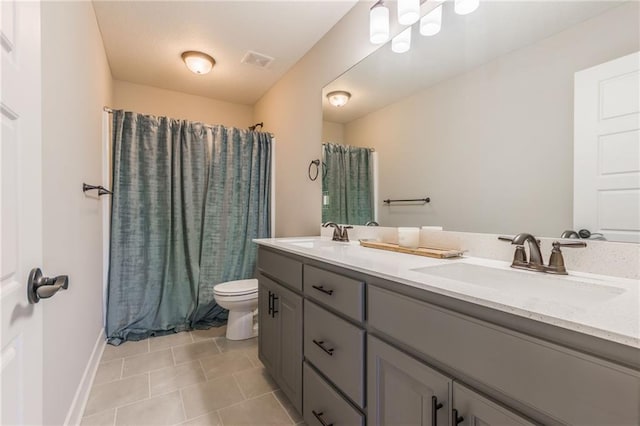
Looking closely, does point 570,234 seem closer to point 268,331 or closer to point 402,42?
point 402,42

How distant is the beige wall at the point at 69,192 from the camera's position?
108cm

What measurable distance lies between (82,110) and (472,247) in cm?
216

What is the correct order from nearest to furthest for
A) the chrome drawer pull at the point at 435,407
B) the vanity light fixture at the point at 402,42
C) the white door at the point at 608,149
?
the chrome drawer pull at the point at 435,407, the white door at the point at 608,149, the vanity light fixture at the point at 402,42

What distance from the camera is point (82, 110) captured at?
1572 mm

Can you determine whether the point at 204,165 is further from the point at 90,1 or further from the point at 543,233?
the point at 543,233

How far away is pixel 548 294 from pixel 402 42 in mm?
1427

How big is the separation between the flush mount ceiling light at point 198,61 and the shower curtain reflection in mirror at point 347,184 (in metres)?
1.33

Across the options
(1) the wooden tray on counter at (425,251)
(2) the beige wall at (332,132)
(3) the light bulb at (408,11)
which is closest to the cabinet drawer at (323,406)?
(1) the wooden tray on counter at (425,251)

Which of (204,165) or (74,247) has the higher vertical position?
(204,165)

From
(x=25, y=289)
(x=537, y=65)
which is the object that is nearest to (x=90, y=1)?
(x=25, y=289)

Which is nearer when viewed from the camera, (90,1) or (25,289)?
(25,289)

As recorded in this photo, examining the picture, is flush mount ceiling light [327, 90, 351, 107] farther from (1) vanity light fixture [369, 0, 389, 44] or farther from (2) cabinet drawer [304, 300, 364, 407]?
(2) cabinet drawer [304, 300, 364, 407]

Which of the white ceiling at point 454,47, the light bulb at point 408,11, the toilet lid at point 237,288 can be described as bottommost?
the toilet lid at point 237,288

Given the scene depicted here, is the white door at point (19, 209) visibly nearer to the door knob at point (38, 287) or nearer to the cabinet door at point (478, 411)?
the door knob at point (38, 287)
